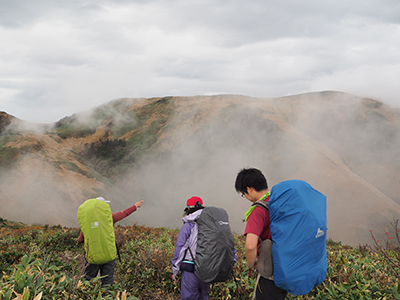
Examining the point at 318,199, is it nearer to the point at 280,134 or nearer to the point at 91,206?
the point at 91,206

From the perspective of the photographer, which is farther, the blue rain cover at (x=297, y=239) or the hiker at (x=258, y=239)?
the hiker at (x=258, y=239)

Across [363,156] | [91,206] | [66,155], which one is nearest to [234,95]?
[363,156]

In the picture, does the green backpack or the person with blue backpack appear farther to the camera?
the green backpack

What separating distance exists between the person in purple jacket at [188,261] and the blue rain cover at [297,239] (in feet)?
3.77

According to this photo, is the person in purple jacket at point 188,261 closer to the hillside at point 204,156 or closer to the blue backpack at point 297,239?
the blue backpack at point 297,239

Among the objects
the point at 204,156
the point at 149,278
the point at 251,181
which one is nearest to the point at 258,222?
the point at 251,181

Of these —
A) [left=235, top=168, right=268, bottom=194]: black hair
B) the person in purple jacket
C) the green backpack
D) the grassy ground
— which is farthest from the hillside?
[left=235, top=168, right=268, bottom=194]: black hair

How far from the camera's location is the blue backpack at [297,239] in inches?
80.2

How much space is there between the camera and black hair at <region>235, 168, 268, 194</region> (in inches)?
104

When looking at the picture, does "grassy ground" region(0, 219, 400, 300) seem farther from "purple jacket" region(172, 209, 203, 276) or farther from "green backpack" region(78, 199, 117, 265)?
"purple jacket" region(172, 209, 203, 276)

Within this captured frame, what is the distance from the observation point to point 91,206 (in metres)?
3.84

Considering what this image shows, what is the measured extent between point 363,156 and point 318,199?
1265 inches

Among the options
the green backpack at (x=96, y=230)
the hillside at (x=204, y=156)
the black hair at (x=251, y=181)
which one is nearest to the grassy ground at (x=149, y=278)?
the green backpack at (x=96, y=230)

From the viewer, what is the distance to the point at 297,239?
80.0 inches
